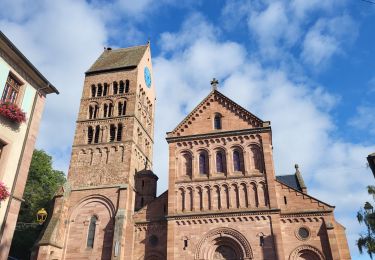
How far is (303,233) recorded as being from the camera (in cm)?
2728

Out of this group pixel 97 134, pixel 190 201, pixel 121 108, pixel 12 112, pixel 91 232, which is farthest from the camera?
pixel 121 108

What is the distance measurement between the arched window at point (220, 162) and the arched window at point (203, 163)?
967 millimetres

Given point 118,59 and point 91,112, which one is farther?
point 118,59

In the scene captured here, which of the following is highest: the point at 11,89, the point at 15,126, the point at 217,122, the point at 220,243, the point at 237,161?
the point at 217,122

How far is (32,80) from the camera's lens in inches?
741

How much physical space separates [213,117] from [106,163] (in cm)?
1136

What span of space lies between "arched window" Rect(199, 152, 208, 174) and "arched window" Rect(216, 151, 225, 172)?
0.97 meters

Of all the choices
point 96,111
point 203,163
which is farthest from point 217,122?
point 96,111

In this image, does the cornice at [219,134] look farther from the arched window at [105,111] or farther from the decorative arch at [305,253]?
the decorative arch at [305,253]

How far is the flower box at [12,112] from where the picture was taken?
16000 mm

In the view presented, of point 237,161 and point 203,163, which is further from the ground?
point 203,163

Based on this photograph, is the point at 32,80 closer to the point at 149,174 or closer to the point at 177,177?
the point at 177,177

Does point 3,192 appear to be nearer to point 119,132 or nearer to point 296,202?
point 296,202

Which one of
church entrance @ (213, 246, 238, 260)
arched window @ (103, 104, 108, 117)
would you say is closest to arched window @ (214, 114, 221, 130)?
church entrance @ (213, 246, 238, 260)
